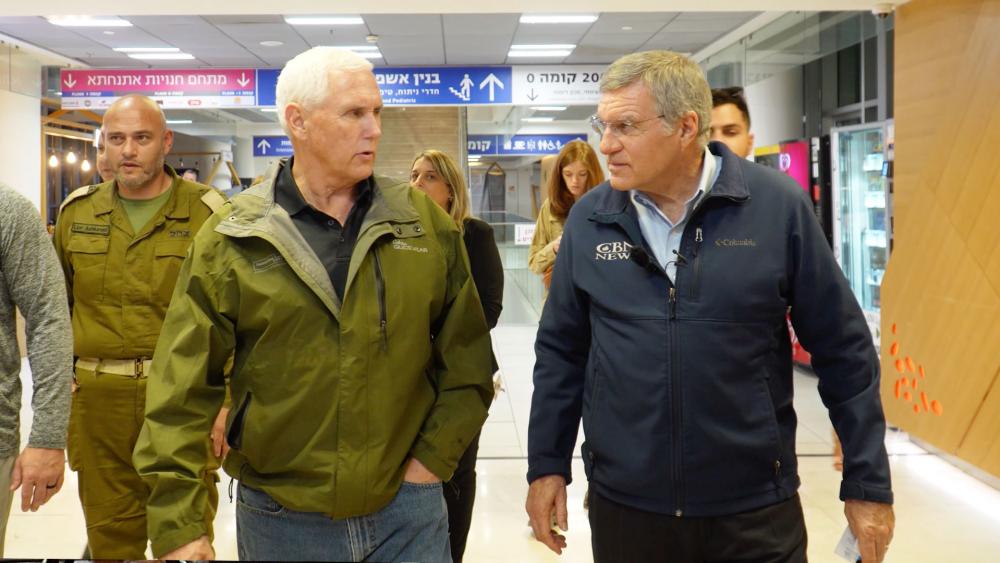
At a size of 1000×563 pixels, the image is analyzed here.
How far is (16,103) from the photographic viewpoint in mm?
10852

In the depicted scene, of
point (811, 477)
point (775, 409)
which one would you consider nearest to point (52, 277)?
point (775, 409)

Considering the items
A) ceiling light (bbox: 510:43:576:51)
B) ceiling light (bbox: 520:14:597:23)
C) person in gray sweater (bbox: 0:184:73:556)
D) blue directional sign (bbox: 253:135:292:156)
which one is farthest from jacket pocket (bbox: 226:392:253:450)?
blue directional sign (bbox: 253:135:292:156)

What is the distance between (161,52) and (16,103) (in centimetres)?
166

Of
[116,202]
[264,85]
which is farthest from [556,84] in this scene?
[116,202]

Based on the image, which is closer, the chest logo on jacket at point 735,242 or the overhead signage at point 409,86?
the chest logo on jacket at point 735,242

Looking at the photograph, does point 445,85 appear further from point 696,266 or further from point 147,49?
point 696,266

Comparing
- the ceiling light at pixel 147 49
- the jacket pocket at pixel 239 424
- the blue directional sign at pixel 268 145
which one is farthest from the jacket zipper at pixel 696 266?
the blue directional sign at pixel 268 145

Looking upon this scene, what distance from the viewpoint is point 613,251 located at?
2125 mm

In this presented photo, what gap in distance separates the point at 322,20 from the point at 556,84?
2.79 meters

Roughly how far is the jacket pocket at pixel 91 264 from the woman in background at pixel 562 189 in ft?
6.17

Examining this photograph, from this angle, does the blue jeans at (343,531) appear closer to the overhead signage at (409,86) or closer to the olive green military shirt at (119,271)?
the olive green military shirt at (119,271)

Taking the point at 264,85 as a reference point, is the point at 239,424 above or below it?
below

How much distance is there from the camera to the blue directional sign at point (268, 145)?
13.8 metres

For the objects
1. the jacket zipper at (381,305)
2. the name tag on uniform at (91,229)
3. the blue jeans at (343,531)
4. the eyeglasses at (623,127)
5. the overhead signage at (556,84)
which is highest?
the overhead signage at (556,84)
